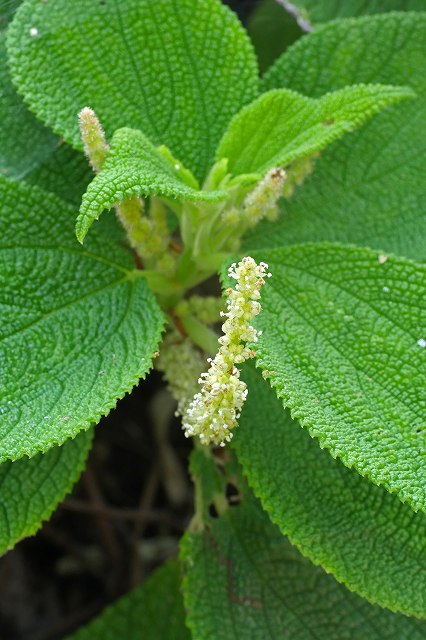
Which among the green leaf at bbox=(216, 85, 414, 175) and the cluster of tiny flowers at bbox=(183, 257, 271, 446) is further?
the green leaf at bbox=(216, 85, 414, 175)

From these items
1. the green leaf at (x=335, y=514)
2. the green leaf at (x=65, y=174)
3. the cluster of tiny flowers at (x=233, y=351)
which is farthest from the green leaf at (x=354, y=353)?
the green leaf at (x=65, y=174)

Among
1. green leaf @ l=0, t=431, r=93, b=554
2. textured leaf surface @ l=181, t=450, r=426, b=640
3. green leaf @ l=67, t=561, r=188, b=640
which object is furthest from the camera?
green leaf @ l=67, t=561, r=188, b=640

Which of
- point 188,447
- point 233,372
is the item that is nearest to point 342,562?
point 233,372

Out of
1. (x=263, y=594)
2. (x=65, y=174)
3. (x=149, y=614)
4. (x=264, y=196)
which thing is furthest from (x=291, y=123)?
(x=149, y=614)

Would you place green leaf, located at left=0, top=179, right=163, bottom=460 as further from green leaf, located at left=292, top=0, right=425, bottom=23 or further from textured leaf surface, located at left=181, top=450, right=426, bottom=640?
green leaf, located at left=292, top=0, right=425, bottom=23

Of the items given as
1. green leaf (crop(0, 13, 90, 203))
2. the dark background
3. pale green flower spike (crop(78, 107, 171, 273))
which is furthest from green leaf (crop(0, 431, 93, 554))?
the dark background

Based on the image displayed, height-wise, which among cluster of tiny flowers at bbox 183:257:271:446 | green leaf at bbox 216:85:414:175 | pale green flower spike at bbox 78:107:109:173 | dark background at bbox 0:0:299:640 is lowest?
dark background at bbox 0:0:299:640

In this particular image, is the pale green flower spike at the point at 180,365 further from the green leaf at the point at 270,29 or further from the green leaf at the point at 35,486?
the green leaf at the point at 270,29
